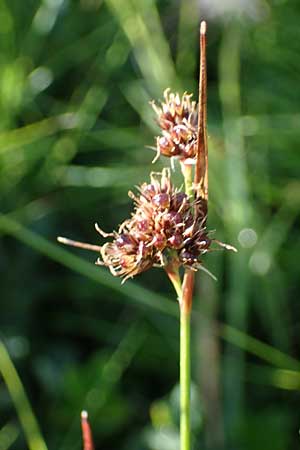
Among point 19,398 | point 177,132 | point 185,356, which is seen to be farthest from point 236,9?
point 185,356

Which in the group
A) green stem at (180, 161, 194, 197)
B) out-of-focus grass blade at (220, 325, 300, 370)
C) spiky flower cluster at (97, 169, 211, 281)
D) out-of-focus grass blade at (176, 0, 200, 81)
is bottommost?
spiky flower cluster at (97, 169, 211, 281)

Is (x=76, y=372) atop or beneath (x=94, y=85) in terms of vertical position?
beneath

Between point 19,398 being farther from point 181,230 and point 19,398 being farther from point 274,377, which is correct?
point 181,230

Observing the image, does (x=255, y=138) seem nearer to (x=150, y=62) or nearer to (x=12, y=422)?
(x=150, y=62)

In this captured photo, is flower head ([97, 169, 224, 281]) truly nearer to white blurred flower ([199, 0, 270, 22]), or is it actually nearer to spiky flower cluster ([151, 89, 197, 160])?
spiky flower cluster ([151, 89, 197, 160])

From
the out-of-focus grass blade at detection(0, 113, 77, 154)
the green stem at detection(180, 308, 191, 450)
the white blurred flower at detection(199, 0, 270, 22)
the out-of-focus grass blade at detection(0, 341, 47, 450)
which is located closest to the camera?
the green stem at detection(180, 308, 191, 450)

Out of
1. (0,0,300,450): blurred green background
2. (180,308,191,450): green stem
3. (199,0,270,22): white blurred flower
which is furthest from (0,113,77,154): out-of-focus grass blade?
(180,308,191,450): green stem

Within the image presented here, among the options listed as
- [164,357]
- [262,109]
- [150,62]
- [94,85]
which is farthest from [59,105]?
[164,357]

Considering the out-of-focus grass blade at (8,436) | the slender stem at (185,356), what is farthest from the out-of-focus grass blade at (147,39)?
the slender stem at (185,356)

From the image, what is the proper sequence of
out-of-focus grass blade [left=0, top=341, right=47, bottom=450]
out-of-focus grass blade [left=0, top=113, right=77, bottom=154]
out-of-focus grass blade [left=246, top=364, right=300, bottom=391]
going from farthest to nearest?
out-of-focus grass blade [left=0, top=113, right=77, bottom=154], out-of-focus grass blade [left=246, top=364, right=300, bottom=391], out-of-focus grass blade [left=0, top=341, right=47, bottom=450]
